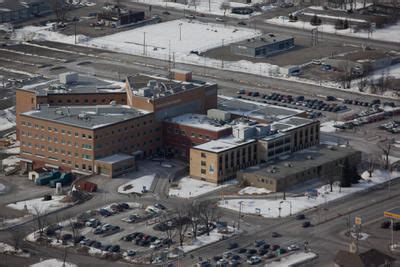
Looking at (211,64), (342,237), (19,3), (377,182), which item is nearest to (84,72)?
(211,64)

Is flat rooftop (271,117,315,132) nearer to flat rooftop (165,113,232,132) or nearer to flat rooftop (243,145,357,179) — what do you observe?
flat rooftop (243,145,357,179)

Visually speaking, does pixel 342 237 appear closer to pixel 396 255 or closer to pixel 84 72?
pixel 396 255

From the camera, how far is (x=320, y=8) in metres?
176

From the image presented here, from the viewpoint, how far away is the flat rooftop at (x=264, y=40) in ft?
501

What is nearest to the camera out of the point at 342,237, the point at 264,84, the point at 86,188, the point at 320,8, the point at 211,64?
the point at 342,237

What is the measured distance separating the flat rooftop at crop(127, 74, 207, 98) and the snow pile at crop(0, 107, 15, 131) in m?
13.1

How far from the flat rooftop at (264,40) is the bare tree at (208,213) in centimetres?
5550

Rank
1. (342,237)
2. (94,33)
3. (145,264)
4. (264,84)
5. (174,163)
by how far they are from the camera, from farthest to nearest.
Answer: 1. (94,33)
2. (264,84)
3. (174,163)
4. (342,237)
5. (145,264)

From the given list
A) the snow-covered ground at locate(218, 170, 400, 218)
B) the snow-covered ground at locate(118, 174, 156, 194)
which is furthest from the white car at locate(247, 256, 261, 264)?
the snow-covered ground at locate(118, 174, 156, 194)

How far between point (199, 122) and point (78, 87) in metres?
14.0

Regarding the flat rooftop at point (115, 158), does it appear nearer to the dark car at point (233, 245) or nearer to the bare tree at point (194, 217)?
the bare tree at point (194, 217)

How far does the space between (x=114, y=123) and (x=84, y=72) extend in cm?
3736

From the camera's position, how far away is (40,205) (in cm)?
9881

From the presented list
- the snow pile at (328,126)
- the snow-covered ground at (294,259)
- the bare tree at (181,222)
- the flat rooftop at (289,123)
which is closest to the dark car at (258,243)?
the snow-covered ground at (294,259)
